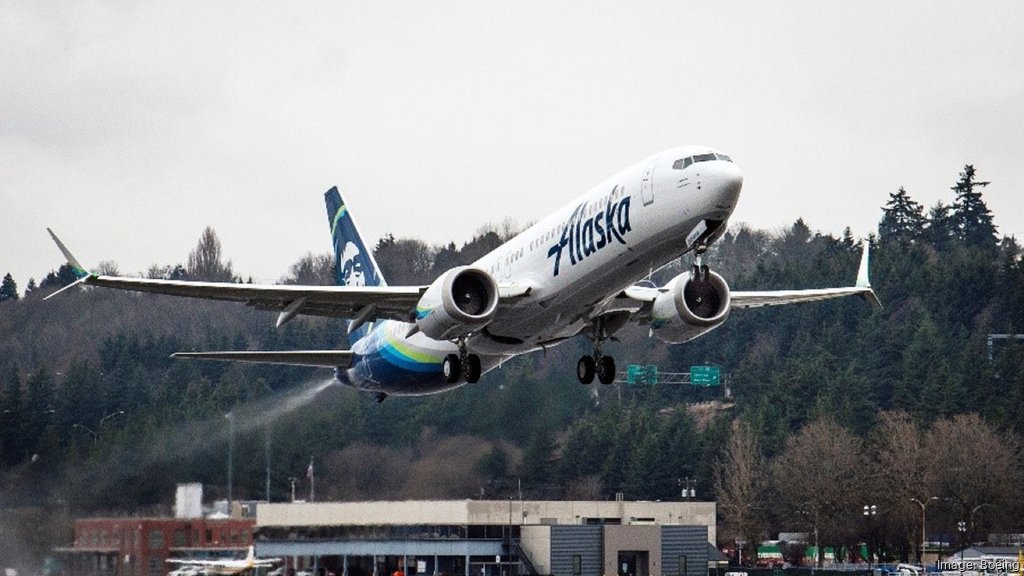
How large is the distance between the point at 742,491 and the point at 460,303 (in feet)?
216

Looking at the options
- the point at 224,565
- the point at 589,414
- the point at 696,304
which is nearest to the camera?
the point at 696,304

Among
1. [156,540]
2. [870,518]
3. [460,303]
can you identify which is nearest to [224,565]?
[156,540]

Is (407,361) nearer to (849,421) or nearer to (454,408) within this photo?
(454,408)

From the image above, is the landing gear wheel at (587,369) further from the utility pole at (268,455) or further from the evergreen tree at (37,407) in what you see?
the evergreen tree at (37,407)

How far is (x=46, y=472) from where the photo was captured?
70.7 m

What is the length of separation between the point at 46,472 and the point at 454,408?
24.5m

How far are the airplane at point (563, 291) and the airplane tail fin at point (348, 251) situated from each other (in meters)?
6.00

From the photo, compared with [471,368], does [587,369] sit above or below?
above

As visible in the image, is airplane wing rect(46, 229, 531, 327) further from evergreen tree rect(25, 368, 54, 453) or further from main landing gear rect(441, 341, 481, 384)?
evergreen tree rect(25, 368, 54, 453)

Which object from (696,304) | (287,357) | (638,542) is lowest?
(638,542)

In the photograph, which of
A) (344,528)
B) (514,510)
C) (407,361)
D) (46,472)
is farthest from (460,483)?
(407,361)

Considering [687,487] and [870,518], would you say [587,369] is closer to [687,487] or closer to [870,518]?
[870,518]

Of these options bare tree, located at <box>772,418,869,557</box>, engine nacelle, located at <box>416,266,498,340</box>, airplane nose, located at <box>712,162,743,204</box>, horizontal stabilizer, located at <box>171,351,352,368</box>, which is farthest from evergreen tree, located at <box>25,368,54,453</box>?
bare tree, located at <box>772,418,869,557</box>

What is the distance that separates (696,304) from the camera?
50.7m
